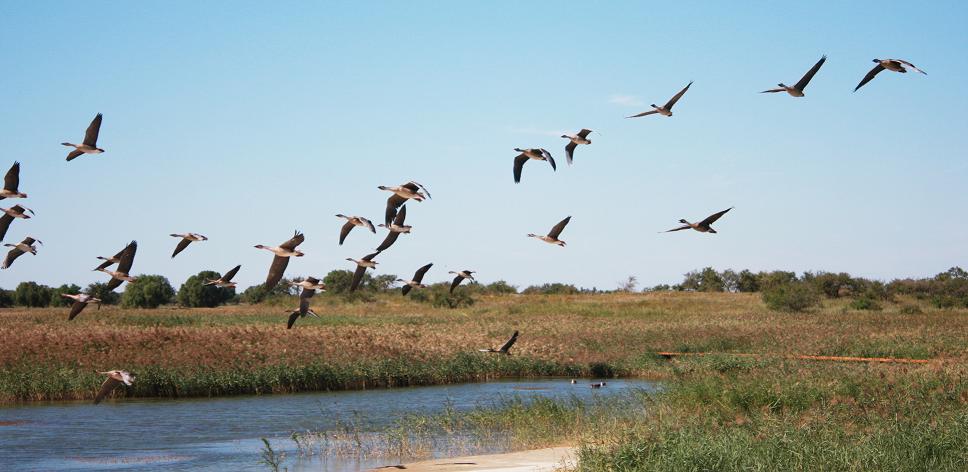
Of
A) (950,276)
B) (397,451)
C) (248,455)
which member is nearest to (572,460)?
(397,451)

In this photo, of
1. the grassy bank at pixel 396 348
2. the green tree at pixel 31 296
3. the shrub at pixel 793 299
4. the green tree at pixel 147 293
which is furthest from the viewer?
the green tree at pixel 31 296

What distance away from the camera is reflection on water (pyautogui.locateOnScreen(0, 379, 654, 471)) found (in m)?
21.3

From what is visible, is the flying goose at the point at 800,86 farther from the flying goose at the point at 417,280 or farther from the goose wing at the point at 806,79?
the flying goose at the point at 417,280

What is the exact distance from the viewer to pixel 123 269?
14805 mm

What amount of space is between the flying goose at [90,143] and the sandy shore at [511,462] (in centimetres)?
754

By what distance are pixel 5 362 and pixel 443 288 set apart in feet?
175

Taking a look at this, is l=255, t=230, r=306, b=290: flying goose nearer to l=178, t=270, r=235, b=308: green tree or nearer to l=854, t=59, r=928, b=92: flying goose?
l=854, t=59, r=928, b=92: flying goose

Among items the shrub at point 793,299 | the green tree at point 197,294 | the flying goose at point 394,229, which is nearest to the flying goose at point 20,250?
the flying goose at point 394,229

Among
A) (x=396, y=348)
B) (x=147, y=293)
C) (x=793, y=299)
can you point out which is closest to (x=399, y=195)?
(x=396, y=348)

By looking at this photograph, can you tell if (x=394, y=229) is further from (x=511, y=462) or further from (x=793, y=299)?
(x=793, y=299)

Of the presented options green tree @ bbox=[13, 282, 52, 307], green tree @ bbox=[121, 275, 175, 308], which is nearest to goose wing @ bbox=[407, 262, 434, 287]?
green tree @ bbox=[121, 275, 175, 308]

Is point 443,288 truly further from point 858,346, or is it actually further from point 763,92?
point 763,92

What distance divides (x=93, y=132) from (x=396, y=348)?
2590 cm

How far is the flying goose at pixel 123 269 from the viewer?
14.7 m
